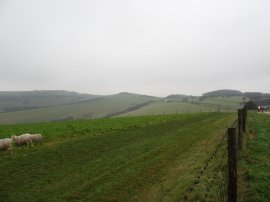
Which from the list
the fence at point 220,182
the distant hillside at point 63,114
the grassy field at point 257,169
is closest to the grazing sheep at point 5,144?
the fence at point 220,182

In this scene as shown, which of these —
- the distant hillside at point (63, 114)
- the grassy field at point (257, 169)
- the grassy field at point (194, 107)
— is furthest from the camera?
the distant hillside at point (63, 114)

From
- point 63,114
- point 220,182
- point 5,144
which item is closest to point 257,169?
point 220,182

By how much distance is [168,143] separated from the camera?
78.8 ft

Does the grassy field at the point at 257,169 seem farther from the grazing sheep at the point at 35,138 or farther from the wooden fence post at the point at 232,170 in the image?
the grazing sheep at the point at 35,138

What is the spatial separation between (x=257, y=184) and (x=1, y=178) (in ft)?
42.6

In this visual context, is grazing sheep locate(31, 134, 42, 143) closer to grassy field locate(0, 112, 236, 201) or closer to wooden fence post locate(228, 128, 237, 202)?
grassy field locate(0, 112, 236, 201)

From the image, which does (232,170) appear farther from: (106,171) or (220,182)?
(106,171)

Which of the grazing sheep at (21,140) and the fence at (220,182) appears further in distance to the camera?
the grazing sheep at (21,140)

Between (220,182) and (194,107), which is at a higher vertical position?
(194,107)

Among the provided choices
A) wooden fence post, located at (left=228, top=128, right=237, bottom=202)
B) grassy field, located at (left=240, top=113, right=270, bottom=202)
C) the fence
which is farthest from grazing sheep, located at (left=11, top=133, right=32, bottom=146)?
wooden fence post, located at (left=228, top=128, right=237, bottom=202)

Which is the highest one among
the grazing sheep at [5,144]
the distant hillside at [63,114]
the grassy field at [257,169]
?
the grassy field at [257,169]

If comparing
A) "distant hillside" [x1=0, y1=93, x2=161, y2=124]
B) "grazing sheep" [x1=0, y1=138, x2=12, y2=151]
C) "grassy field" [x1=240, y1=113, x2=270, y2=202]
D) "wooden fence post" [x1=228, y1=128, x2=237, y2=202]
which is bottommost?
"distant hillside" [x1=0, y1=93, x2=161, y2=124]

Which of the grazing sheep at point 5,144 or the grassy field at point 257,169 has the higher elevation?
the grassy field at point 257,169

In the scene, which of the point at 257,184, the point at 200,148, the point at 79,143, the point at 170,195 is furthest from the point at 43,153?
the point at 257,184
